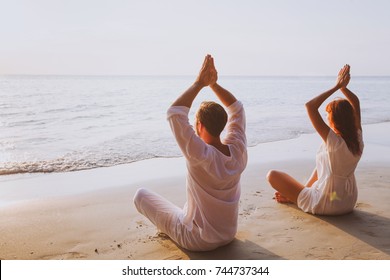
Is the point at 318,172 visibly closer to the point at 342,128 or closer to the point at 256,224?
the point at 342,128

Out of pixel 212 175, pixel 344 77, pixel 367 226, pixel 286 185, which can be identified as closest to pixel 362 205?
pixel 367 226

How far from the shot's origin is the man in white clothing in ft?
9.07

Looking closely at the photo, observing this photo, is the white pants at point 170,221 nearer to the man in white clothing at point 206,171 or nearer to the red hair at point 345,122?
the man in white clothing at point 206,171

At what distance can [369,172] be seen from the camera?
5.41 meters

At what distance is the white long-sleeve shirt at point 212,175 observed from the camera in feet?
9.00

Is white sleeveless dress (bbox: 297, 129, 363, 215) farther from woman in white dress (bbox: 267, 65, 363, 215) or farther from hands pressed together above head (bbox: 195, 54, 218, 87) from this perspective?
hands pressed together above head (bbox: 195, 54, 218, 87)

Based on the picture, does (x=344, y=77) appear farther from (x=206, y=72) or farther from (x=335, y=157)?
(x=206, y=72)

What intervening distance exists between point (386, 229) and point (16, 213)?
3342mm

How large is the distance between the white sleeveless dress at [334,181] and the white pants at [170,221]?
3.81ft

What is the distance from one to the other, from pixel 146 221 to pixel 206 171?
3.87ft

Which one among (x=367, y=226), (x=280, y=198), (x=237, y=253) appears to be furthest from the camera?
(x=280, y=198)

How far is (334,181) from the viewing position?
3.71 metres

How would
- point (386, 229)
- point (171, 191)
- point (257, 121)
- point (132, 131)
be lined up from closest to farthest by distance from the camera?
1. point (386, 229)
2. point (171, 191)
3. point (132, 131)
4. point (257, 121)
